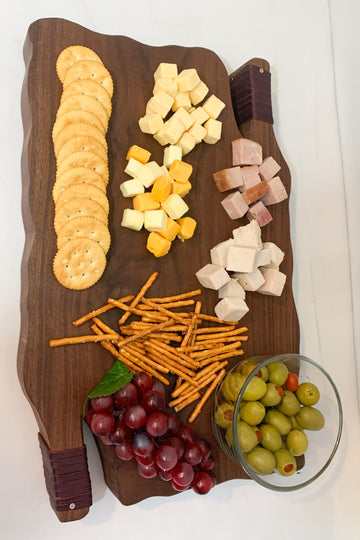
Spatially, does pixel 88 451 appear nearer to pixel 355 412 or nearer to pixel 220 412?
pixel 220 412

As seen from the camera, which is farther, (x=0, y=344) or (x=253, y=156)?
(x=253, y=156)

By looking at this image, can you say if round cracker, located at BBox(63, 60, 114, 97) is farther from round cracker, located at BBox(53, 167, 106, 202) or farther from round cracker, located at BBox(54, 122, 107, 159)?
round cracker, located at BBox(53, 167, 106, 202)

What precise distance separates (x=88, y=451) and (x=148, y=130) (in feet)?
2.65

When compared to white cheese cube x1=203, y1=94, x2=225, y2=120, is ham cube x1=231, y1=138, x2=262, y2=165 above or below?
below

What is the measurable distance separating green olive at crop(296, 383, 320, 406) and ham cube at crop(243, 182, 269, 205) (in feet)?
1.63

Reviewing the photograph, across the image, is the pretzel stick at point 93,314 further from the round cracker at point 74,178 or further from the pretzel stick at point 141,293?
the round cracker at point 74,178

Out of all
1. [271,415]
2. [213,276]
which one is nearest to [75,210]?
[213,276]

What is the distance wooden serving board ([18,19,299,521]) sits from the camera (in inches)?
42.6

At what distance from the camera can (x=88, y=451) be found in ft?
3.96

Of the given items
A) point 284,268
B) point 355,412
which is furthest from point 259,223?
point 355,412

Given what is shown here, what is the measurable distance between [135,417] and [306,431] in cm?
46

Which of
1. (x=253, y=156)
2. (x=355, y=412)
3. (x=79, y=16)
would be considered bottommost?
(x=355, y=412)

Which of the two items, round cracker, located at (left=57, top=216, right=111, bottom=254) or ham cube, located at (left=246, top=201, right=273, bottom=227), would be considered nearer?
round cracker, located at (left=57, top=216, right=111, bottom=254)

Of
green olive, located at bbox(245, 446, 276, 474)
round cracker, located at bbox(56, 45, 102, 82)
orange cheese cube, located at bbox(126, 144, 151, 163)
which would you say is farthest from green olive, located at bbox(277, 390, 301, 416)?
round cracker, located at bbox(56, 45, 102, 82)
